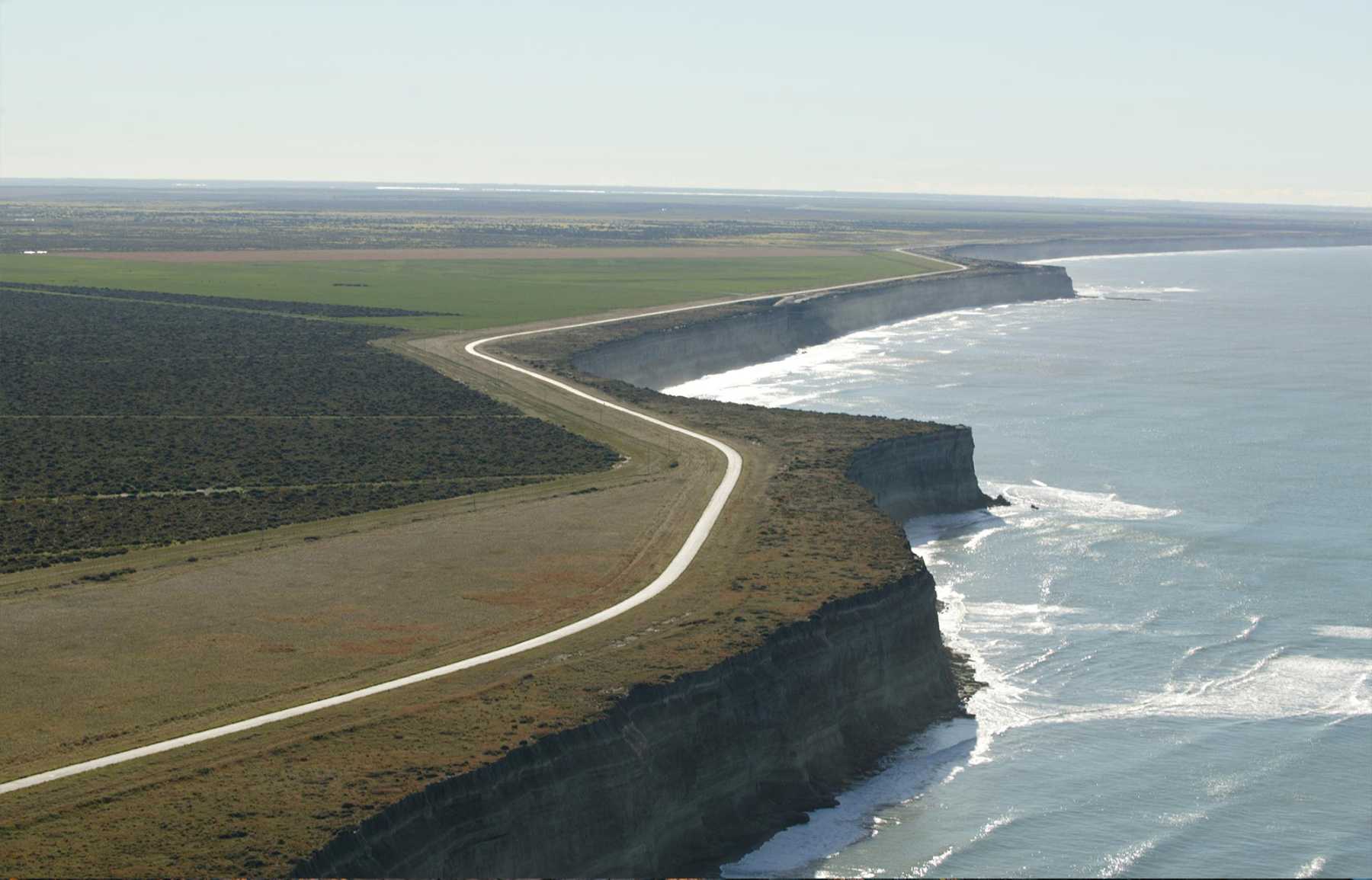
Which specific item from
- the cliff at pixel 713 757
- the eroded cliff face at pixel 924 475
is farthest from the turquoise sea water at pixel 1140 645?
the eroded cliff face at pixel 924 475

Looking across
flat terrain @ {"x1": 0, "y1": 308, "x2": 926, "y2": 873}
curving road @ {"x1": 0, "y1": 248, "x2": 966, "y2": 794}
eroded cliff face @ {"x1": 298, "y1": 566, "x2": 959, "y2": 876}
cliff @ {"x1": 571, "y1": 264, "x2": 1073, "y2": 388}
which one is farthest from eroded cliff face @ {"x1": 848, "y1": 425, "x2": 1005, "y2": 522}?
cliff @ {"x1": 571, "y1": 264, "x2": 1073, "y2": 388}

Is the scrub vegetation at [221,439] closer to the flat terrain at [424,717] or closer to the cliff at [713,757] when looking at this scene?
the flat terrain at [424,717]

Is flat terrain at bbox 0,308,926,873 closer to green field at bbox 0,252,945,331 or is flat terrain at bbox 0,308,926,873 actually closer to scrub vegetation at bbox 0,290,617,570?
scrub vegetation at bbox 0,290,617,570

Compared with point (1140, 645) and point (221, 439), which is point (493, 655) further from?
point (221, 439)

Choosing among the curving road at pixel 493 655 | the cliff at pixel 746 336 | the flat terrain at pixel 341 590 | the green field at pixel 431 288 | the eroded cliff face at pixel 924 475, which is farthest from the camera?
the green field at pixel 431 288

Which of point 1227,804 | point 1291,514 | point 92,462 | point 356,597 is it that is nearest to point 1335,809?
point 1227,804

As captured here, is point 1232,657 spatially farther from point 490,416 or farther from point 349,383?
point 349,383

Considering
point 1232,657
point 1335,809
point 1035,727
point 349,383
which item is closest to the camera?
point 1335,809
